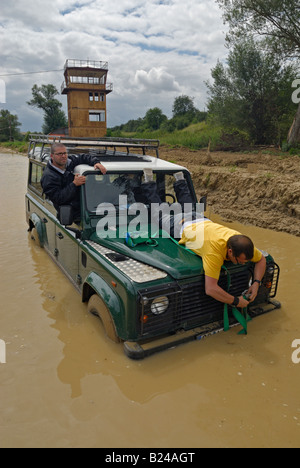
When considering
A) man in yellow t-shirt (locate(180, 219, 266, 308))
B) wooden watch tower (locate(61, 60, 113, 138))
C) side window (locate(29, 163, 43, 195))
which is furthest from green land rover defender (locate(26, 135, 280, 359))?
wooden watch tower (locate(61, 60, 113, 138))

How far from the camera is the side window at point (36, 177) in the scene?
607cm

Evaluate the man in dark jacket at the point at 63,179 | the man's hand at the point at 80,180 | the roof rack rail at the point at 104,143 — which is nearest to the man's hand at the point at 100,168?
the man in dark jacket at the point at 63,179

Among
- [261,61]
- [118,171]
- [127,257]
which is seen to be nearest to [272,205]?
[118,171]

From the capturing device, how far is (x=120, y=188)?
4.38 meters

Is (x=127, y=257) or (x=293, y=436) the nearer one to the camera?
(x=293, y=436)

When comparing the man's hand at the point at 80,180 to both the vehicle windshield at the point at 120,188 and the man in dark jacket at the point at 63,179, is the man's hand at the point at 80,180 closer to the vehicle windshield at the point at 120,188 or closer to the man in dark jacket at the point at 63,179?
the man in dark jacket at the point at 63,179

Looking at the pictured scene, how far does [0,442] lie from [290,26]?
19.3m

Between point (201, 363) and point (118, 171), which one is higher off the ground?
point (118, 171)

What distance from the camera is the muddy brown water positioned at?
8.42 feet

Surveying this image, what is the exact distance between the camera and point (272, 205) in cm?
859

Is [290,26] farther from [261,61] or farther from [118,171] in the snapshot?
[118,171]

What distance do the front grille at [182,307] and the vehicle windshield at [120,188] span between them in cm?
155

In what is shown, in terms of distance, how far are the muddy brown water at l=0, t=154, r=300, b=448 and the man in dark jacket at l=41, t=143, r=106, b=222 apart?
1506 mm

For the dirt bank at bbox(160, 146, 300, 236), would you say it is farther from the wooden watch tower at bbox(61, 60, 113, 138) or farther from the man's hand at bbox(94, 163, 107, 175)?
the wooden watch tower at bbox(61, 60, 113, 138)
